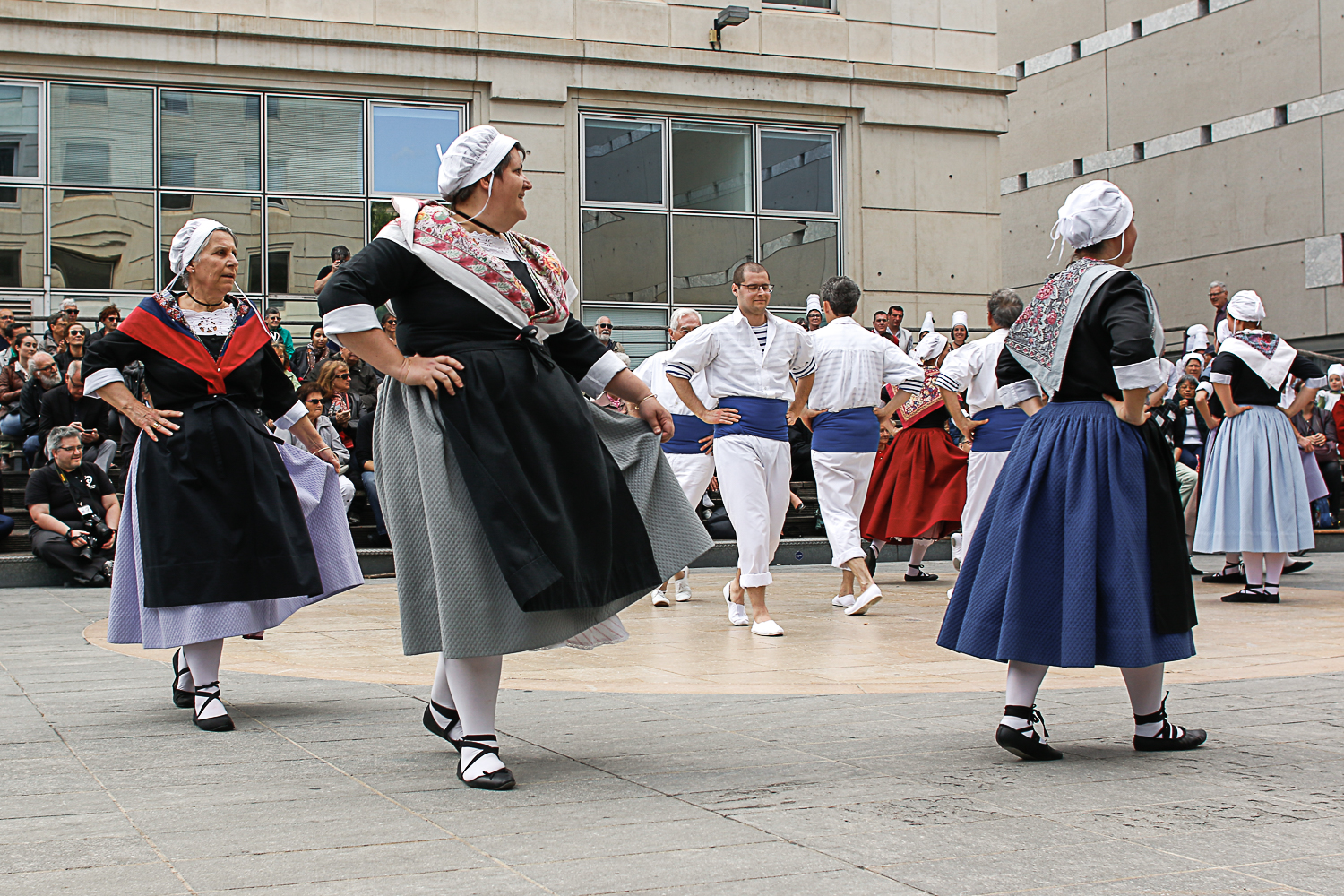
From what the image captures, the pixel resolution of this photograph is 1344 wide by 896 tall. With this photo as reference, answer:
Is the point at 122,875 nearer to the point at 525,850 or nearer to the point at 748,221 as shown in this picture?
the point at 525,850

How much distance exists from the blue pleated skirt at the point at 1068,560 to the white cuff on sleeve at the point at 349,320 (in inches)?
79.1

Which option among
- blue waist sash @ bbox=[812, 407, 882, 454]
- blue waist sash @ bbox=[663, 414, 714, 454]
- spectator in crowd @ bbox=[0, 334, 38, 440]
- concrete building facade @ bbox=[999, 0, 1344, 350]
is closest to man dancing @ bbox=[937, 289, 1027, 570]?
blue waist sash @ bbox=[812, 407, 882, 454]

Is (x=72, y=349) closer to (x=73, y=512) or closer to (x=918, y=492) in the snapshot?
(x=73, y=512)

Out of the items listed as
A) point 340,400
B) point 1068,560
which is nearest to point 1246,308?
point 1068,560

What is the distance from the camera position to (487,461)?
3.95m

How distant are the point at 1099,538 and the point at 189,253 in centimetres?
346

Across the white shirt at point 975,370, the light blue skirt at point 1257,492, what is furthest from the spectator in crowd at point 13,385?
the light blue skirt at point 1257,492

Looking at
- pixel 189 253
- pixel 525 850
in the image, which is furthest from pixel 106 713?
pixel 525 850

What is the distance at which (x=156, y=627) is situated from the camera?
5184mm

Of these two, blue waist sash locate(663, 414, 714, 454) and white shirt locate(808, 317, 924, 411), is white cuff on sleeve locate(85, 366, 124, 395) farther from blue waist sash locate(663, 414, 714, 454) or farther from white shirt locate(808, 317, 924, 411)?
blue waist sash locate(663, 414, 714, 454)

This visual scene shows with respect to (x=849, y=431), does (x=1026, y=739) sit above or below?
below

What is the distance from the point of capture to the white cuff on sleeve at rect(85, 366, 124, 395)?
17.4 feet

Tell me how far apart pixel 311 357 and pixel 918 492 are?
23.1 ft

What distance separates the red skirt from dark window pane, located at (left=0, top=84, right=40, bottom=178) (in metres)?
11.2
